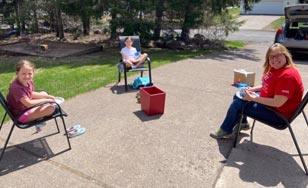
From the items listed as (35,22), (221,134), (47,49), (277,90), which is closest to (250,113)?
(277,90)

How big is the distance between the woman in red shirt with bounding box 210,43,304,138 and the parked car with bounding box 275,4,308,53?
6.43 metres

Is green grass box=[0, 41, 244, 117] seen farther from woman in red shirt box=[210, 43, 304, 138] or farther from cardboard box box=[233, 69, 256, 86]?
woman in red shirt box=[210, 43, 304, 138]

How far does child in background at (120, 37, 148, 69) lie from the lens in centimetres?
567

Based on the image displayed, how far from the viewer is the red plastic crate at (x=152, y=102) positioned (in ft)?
13.7

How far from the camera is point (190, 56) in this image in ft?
30.1

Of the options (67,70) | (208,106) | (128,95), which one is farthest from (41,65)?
(208,106)

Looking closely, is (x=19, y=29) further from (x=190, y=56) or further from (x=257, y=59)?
(x=257, y=59)

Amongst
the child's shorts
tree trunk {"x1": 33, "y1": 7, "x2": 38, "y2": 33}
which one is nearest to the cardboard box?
the child's shorts

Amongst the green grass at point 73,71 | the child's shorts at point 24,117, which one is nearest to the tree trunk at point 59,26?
the green grass at point 73,71

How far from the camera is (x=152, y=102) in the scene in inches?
165

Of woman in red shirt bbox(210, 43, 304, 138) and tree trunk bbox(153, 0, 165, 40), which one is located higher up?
tree trunk bbox(153, 0, 165, 40)

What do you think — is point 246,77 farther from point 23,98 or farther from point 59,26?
point 59,26

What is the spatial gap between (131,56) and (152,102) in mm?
1927

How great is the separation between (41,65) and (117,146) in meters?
5.46
